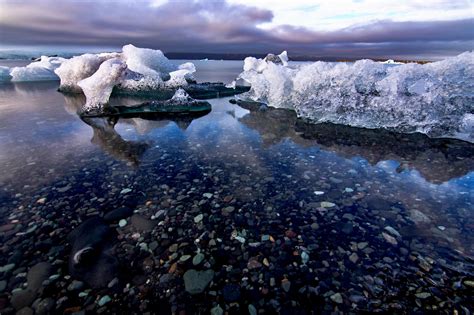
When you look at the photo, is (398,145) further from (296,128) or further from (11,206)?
(11,206)

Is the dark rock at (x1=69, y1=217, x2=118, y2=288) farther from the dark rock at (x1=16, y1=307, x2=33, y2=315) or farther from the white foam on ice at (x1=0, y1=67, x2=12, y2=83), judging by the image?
the white foam on ice at (x1=0, y1=67, x2=12, y2=83)

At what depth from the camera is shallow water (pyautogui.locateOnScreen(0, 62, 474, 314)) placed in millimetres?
2926

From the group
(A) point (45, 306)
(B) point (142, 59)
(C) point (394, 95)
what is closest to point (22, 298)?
(A) point (45, 306)

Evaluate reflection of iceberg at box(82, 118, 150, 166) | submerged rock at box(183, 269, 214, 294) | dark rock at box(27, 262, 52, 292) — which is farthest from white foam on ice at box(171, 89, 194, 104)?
submerged rock at box(183, 269, 214, 294)

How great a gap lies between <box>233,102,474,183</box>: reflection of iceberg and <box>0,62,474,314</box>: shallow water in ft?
0.28

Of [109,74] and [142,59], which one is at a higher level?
[142,59]

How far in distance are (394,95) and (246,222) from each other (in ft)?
31.9

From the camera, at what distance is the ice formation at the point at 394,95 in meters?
9.45

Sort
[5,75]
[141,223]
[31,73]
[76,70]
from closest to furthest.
A: 1. [141,223]
2. [76,70]
3. [5,75]
4. [31,73]

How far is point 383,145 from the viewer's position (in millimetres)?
8367

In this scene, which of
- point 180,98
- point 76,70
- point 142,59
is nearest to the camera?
point 180,98

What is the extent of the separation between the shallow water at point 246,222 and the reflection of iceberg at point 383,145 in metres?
0.09

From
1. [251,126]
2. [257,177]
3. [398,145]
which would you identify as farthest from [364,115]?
[257,177]

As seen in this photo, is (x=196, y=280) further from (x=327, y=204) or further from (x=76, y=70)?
(x=76, y=70)
